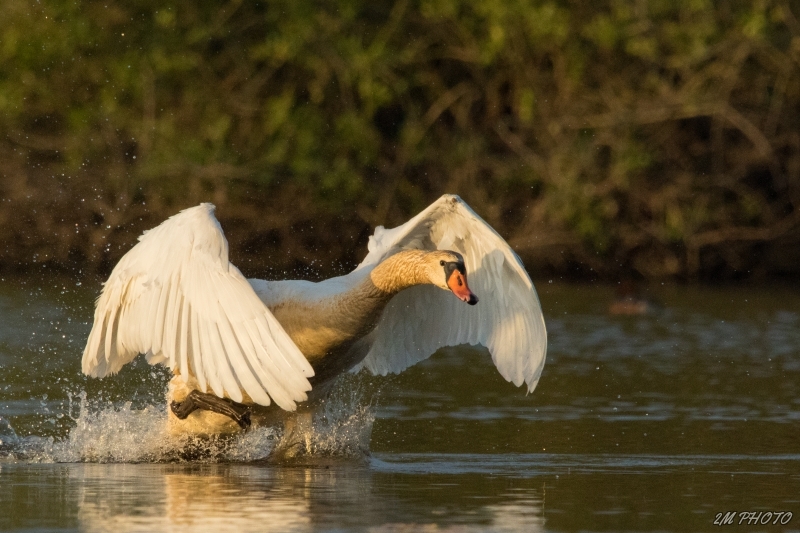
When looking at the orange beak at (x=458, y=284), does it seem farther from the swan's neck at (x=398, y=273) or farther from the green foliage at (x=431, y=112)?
the green foliage at (x=431, y=112)

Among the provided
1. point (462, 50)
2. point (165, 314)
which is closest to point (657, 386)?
point (165, 314)

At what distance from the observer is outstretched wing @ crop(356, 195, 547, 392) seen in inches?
348

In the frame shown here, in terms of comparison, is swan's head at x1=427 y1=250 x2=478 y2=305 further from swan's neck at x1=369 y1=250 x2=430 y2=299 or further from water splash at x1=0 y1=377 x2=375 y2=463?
water splash at x1=0 y1=377 x2=375 y2=463

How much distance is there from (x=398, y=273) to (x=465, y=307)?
1.35 m

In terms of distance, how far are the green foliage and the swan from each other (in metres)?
13.2

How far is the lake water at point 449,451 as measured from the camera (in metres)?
6.51

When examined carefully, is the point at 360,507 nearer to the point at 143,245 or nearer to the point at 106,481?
the point at 106,481

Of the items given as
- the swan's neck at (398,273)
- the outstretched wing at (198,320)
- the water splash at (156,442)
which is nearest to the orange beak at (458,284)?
the swan's neck at (398,273)

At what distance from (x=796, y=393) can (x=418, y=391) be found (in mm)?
2881

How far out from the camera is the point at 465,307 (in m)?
9.30

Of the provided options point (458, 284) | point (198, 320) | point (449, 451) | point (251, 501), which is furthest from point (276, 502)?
point (449, 451)

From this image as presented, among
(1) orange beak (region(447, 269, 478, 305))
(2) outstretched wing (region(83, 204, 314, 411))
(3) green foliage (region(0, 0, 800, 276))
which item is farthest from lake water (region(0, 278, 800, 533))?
(3) green foliage (region(0, 0, 800, 276))

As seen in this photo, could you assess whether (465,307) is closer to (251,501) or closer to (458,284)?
(458,284)

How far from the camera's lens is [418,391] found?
1143cm
